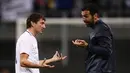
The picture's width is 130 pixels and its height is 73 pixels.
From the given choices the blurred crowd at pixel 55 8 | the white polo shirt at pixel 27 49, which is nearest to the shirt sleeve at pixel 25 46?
the white polo shirt at pixel 27 49

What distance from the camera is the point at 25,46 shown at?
799 centimetres

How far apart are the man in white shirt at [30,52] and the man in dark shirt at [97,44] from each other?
1.26 feet

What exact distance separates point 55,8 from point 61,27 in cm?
88

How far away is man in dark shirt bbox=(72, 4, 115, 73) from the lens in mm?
7961

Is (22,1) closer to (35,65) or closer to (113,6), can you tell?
(113,6)

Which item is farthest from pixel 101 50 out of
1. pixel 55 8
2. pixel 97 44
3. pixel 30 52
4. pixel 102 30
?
pixel 55 8

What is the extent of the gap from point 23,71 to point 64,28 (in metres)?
8.95

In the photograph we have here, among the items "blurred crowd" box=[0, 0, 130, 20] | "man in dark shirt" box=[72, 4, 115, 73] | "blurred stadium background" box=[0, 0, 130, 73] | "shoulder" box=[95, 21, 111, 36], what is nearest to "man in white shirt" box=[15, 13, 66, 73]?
"man in dark shirt" box=[72, 4, 115, 73]

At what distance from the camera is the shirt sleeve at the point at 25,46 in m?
7.96

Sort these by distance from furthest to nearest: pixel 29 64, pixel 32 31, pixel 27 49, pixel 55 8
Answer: pixel 55 8 < pixel 32 31 < pixel 27 49 < pixel 29 64

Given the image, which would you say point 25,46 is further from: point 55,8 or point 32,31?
point 55,8

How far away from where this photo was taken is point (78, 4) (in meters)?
17.9

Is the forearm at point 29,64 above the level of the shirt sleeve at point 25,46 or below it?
below

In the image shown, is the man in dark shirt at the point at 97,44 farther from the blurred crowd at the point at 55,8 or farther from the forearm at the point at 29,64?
the blurred crowd at the point at 55,8
